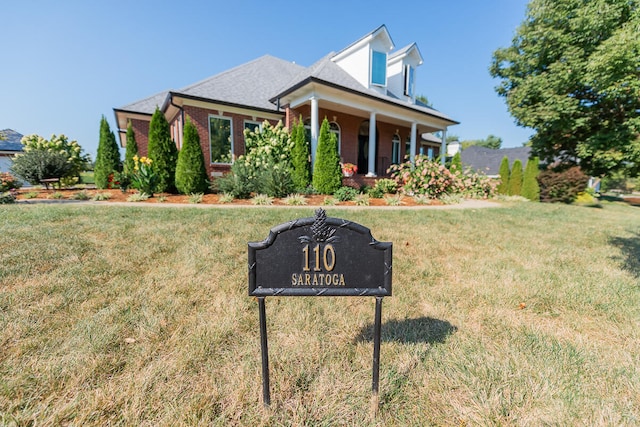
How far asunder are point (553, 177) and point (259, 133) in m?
14.6

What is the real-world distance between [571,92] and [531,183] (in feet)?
17.2

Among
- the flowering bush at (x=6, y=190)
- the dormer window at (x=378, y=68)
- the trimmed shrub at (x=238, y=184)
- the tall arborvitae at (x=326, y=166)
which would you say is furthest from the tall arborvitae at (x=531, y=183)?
the flowering bush at (x=6, y=190)

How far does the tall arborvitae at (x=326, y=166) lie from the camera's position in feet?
34.1

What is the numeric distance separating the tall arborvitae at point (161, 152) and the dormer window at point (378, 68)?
1036 cm

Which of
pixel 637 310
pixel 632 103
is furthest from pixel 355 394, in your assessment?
pixel 632 103

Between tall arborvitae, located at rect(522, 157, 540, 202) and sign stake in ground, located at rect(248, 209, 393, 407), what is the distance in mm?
17429

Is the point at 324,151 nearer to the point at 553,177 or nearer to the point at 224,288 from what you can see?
the point at 224,288

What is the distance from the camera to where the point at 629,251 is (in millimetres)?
4496

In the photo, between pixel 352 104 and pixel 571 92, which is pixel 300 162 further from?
pixel 571 92

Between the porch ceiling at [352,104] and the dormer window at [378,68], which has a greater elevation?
the dormer window at [378,68]

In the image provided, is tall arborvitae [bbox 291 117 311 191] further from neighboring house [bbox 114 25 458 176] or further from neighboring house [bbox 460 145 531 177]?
neighboring house [bbox 460 145 531 177]

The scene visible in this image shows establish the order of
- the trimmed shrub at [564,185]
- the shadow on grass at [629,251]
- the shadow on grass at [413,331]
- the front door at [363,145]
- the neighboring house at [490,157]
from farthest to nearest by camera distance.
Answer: the neighboring house at [490,157] < the front door at [363,145] < the trimmed shrub at [564,185] < the shadow on grass at [629,251] < the shadow on grass at [413,331]

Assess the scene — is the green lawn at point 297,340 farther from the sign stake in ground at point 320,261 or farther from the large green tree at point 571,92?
the large green tree at point 571,92

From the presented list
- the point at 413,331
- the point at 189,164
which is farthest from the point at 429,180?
the point at 413,331
